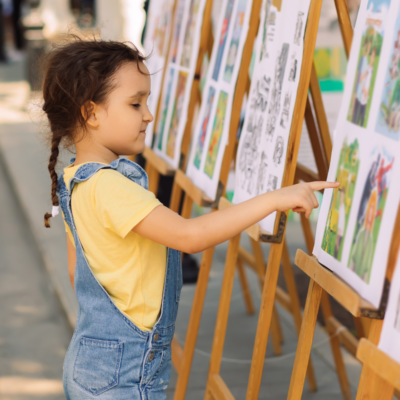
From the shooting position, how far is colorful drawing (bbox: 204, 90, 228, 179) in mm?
2281

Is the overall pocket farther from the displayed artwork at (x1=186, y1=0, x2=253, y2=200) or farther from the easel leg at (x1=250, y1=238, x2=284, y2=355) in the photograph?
the easel leg at (x1=250, y1=238, x2=284, y2=355)

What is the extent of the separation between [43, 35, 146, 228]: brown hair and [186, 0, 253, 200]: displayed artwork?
2.17 ft

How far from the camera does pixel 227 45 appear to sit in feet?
7.72

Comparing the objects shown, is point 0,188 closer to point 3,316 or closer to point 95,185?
point 3,316

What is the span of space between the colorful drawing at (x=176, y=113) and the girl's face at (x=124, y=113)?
1.22 meters

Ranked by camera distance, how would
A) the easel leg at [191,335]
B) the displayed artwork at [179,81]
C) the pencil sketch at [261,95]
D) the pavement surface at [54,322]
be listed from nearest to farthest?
the pencil sketch at [261,95] → the easel leg at [191,335] → the displayed artwork at [179,81] → the pavement surface at [54,322]

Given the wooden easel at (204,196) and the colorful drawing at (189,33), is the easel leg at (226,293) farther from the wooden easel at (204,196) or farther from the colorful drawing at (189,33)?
the colorful drawing at (189,33)

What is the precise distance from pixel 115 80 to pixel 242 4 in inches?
35.8

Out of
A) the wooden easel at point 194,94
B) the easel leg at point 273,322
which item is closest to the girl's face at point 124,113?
the wooden easel at point 194,94

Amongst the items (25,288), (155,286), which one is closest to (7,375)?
(25,288)

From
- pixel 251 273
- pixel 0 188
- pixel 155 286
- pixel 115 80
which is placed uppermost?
pixel 115 80

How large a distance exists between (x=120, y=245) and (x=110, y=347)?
27 cm

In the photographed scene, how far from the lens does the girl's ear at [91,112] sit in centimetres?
156

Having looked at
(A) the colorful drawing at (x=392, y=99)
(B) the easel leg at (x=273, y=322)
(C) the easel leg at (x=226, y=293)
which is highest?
(A) the colorful drawing at (x=392, y=99)
